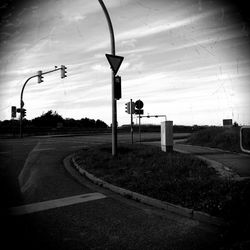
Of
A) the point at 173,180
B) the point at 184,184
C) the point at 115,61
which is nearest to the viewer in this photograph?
the point at 184,184

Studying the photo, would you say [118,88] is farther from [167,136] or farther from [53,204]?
[53,204]

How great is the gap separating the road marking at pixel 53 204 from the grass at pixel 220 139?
8.91 m

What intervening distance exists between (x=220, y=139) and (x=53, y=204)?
12243 mm

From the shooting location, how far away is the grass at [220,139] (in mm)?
14119

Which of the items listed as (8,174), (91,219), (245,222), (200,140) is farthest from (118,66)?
(200,140)

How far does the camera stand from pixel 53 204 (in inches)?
212

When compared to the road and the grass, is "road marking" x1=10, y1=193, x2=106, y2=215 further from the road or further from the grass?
the grass

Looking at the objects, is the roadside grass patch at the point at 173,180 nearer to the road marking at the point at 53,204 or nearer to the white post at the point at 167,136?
the road marking at the point at 53,204

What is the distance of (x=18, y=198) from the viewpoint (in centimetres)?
582

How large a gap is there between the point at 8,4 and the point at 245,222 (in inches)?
180

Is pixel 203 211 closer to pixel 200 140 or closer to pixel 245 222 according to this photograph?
pixel 245 222

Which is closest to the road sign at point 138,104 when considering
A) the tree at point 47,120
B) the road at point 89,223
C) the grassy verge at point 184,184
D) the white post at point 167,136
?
the white post at point 167,136

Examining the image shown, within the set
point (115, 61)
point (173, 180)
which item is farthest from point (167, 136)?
point (173, 180)

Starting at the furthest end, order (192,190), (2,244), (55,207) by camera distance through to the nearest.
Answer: (192,190) < (55,207) < (2,244)
